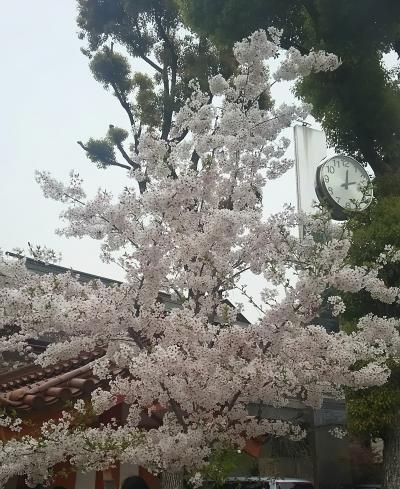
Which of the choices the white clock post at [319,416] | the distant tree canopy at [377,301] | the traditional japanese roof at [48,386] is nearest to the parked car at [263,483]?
the white clock post at [319,416]

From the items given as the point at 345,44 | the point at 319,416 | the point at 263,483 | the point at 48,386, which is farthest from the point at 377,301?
the point at 319,416

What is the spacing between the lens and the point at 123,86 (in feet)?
38.0

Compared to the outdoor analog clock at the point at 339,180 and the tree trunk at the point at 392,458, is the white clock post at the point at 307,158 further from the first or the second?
the tree trunk at the point at 392,458

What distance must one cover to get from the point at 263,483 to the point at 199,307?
6.49m

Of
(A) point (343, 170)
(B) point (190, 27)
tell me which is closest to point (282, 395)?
(A) point (343, 170)

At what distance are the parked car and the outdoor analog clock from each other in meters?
4.63

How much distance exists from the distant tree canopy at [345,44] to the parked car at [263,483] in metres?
5.53

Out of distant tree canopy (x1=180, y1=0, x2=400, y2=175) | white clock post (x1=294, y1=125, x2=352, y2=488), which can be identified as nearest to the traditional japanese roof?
white clock post (x1=294, y1=125, x2=352, y2=488)

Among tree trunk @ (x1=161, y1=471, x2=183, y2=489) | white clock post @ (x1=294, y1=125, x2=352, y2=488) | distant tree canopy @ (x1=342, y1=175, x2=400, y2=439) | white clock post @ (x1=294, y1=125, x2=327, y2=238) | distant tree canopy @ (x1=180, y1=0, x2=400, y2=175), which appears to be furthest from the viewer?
white clock post @ (x1=294, y1=125, x2=352, y2=488)

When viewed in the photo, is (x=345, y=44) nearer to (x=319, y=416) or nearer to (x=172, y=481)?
(x=172, y=481)

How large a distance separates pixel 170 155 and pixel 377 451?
40.1 ft

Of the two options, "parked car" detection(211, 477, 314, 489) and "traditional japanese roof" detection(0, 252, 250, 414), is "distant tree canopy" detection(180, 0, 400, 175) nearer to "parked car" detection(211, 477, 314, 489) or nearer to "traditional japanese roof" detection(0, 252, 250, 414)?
"traditional japanese roof" detection(0, 252, 250, 414)

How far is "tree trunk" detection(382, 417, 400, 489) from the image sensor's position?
6.95 m

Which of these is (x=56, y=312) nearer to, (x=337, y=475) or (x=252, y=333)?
(x=252, y=333)
